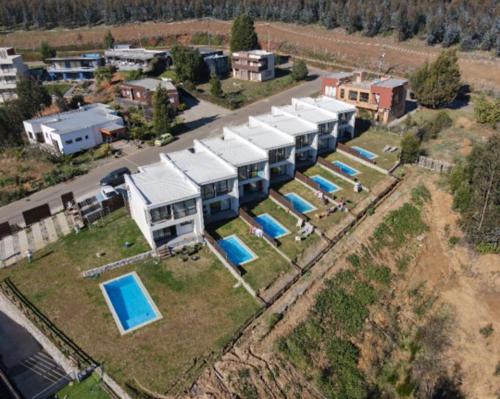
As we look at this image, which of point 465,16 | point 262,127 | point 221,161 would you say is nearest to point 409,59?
point 465,16

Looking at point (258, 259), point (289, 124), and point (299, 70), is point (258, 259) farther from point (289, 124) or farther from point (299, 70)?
point (299, 70)

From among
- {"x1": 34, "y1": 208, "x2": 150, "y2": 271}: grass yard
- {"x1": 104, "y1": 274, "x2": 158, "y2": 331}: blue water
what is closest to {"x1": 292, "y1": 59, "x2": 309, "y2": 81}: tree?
{"x1": 34, "y1": 208, "x2": 150, "y2": 271}: grass yard

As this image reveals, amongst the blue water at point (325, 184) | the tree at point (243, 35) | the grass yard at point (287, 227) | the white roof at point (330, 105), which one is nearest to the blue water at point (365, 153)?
the white roof at point (330, 105)

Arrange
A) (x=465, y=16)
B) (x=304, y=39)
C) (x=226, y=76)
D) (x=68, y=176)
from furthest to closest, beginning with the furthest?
(x=304, y=39), (x=465, y=16), (x=226, y=76), (x=68, y=176)

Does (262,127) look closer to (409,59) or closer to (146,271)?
(146,271)

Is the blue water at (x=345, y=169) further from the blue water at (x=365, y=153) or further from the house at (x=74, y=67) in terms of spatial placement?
the house at (x=74, y=67)

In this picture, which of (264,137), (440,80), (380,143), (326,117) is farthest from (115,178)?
(440,80)

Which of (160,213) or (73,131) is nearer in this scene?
(160,213)

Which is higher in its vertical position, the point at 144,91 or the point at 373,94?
the point at 373,94
